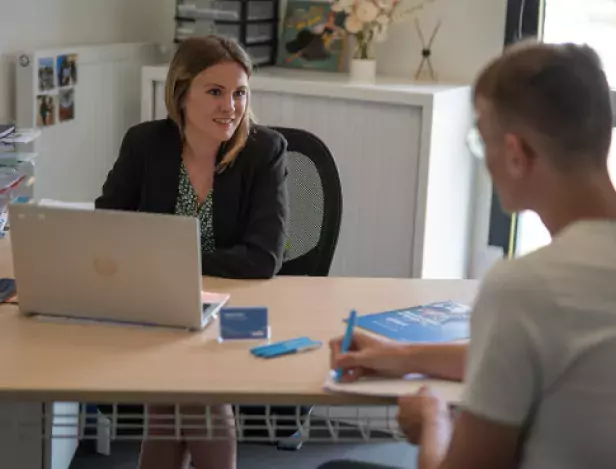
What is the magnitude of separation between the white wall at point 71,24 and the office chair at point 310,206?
3.17 ft

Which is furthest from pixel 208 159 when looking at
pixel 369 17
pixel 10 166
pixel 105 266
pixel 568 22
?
pixel 568 22

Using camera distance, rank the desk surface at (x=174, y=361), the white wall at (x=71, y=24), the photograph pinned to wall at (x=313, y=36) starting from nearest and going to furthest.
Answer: the desk surface at (x=174, y=361) < the white wall at (x=71, y=24) < the photograph pinned to wall at (x=313, y=36)

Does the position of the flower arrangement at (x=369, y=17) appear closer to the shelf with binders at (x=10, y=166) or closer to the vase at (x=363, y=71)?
the vase at (x=363, y=71)

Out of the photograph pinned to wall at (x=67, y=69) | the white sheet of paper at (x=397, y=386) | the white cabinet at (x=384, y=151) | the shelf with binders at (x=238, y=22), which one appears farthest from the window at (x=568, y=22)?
the white sheet of paper at (x=397, y=386)

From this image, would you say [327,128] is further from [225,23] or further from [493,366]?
[493,366]

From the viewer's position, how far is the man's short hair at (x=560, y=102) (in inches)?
45.0

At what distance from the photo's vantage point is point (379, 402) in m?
1.52

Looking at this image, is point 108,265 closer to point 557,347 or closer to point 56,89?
point 557,347

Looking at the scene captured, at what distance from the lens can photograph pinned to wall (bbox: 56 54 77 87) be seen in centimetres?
298

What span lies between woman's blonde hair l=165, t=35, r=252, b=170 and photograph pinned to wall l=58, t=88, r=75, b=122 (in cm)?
80

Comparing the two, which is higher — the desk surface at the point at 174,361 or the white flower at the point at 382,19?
the white flower at the point at 382,19

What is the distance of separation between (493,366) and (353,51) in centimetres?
225

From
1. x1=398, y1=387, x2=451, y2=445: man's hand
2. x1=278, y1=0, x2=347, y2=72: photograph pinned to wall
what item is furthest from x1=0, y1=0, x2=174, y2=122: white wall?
x1=398, y1=387, x2=451, y2=445: man's hand

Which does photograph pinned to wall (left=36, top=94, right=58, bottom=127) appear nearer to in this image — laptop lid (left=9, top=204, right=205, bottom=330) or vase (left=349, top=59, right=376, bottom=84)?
vase (left=349, top=59, right=376, bottom=84)
